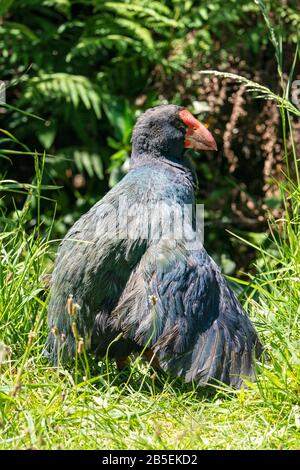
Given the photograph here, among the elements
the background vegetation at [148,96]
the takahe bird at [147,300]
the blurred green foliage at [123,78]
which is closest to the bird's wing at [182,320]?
the takahe bird at [147,300]

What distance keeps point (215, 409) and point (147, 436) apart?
1.15ft

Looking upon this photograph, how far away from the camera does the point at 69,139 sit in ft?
18.7

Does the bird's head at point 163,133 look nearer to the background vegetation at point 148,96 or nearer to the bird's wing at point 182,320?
the bird's wing at point 182,320

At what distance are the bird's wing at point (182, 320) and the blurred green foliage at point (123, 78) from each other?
6.08ft

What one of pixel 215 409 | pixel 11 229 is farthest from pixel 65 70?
pixel 215 409

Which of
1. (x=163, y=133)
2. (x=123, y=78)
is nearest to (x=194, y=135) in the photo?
(x=163, y=133)

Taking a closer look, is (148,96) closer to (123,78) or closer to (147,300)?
(123,78)

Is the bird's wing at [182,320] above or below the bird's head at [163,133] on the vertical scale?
below

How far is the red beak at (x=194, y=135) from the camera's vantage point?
11.8ft

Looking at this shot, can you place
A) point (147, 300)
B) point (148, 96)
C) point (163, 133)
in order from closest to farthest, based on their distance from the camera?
point (147, 300) → point (163, 133) → point (148, 96)

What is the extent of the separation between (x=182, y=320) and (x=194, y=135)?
84cm

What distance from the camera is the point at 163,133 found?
3.53 meters

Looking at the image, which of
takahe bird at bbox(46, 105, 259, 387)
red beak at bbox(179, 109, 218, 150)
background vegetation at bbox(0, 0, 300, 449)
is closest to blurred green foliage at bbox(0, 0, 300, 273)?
background vegetation at bbox(0, 0, 300, 449)

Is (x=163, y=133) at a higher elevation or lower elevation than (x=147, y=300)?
higher
